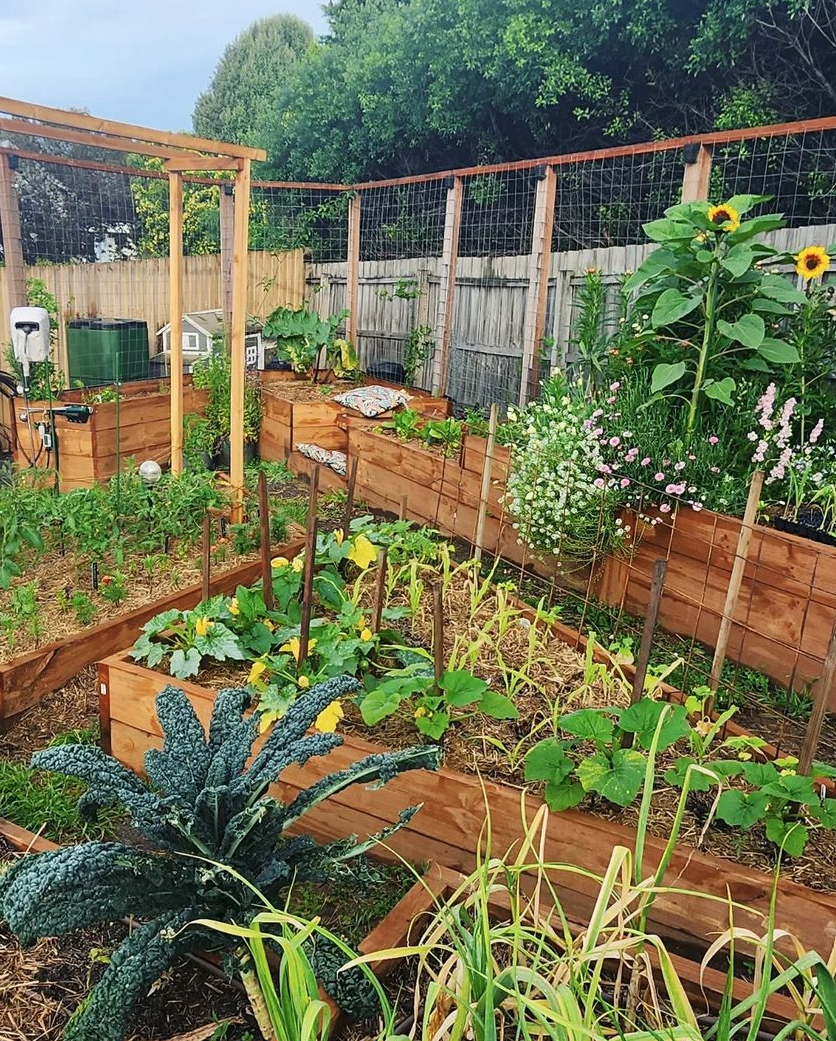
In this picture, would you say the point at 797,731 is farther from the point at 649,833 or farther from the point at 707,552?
the point at 649,833

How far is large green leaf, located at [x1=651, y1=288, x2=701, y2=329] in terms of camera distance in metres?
3.99

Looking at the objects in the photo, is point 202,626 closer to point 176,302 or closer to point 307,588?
point 307,588

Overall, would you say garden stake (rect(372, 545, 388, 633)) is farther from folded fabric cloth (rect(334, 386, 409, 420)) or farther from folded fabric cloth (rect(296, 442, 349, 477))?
folded fabric cloth (rect(334, 386, 409, 420))

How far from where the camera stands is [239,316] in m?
4.60

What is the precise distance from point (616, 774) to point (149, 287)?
8.44m

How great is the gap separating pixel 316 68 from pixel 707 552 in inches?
579

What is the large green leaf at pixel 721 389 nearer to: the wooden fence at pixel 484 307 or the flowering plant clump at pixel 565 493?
the flowering plant clump at pixel 565 493

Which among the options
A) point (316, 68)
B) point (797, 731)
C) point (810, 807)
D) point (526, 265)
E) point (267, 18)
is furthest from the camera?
point (267, 18)

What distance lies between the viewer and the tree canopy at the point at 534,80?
33.0ft

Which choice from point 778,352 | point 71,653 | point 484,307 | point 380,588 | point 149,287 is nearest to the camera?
point 380,588

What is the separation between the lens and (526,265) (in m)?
7.33

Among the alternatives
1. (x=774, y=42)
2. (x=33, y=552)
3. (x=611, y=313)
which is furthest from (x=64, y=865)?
(x=774, y=42)

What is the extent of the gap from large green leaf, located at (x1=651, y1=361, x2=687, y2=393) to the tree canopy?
739 cm

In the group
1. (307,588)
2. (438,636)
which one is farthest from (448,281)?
(438,636)
